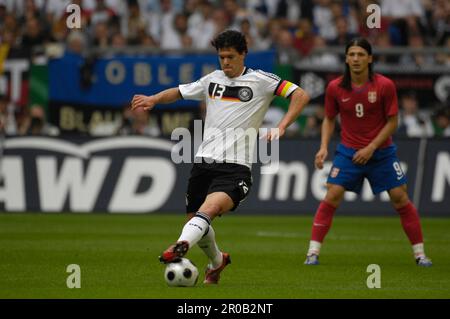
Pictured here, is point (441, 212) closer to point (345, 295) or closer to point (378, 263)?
point (378, 263)

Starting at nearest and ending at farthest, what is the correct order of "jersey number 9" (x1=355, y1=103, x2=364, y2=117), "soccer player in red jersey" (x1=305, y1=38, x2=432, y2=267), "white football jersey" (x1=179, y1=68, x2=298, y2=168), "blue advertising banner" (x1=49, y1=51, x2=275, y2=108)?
"white football jersey" (x1=179, y1=68, x2=298, y2=168), "soccer player in red jersey" (x1=305, y1=38, x2=432, y2=267), "jersey number 9" (x1=355, y1=103, x2=364, y2=117), "blue advertising banner" (x1=49, y1=51, x2=275, y2=108)

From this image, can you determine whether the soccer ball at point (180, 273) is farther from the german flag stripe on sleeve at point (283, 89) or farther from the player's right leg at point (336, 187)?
the player's right leg at point (336, 187)

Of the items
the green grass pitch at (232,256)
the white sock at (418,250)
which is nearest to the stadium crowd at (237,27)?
the green grass pitch at (232,256)

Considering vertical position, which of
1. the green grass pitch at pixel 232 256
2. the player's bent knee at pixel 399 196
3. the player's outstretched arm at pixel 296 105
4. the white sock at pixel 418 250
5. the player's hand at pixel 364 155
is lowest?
the green grass pitch at pixel 232 256

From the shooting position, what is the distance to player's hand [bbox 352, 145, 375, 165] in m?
11.8

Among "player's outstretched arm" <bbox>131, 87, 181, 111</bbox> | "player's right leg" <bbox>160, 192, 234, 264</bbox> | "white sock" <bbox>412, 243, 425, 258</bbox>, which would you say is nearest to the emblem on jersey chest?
"player's outstretched arm" <bbox>131, 87, 181, 111</bbox>

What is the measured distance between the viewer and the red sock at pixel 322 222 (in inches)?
483

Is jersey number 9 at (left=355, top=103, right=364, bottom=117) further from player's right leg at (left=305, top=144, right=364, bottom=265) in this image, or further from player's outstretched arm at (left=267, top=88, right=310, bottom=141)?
player's outstretched arm at (left=267, top=88, right=310, bottom=141)

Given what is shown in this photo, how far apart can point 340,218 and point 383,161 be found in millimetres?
7380

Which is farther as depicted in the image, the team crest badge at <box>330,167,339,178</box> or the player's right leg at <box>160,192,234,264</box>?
the team crest badge at <box>330,167,339,178</box>

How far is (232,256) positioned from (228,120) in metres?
3.44

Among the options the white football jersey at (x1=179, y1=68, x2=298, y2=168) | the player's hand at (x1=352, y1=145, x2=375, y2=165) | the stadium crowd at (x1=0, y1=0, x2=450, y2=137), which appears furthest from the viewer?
the stadium crowd at (x1=0, y1=0, x2=450, y2=137)

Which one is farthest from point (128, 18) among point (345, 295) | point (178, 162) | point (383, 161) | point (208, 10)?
point (345, 295)

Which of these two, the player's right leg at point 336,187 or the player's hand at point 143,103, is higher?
the player's hand at point 143,103
